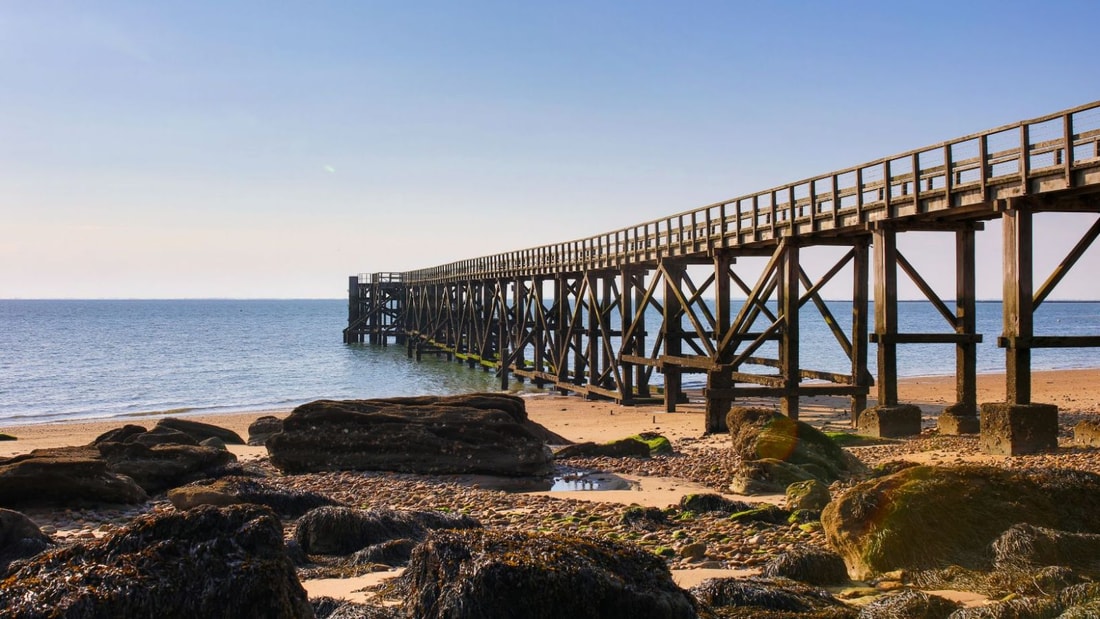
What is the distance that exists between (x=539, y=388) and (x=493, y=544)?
25.1 m

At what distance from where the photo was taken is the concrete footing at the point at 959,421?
1291 centimetres

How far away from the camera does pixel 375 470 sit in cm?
1237

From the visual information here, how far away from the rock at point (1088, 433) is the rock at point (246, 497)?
30.3 feet

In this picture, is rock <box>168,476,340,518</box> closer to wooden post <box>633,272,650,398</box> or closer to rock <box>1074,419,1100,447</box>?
rock <box>1074,419,1100,447</box>

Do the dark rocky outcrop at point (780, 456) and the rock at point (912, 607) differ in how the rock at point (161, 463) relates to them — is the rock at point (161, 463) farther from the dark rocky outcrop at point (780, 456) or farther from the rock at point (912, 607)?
the rock at point (912, 607)

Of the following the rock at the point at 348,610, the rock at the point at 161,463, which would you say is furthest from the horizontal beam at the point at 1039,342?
the rock at the point at 161,463

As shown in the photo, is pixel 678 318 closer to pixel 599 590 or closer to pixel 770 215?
pixel 770 215

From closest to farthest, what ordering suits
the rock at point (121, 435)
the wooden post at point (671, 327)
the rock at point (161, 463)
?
the rock at point (161, 463), the rock at point (121, 435), the wooden post at point (671, 327)

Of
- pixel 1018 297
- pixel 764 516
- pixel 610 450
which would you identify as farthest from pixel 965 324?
pixel 764 516

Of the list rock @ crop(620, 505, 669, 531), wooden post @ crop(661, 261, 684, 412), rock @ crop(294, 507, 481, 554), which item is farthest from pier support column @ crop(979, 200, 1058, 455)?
wooden post @ crop(661, 261, 684, 412)

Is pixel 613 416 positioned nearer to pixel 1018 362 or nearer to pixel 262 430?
pixel 262 430

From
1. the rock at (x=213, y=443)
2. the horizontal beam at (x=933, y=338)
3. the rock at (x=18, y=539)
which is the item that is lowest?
the rock at (x=213, y=443)

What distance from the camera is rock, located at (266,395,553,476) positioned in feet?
39.7

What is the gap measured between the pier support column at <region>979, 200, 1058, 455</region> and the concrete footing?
6.97 ft
